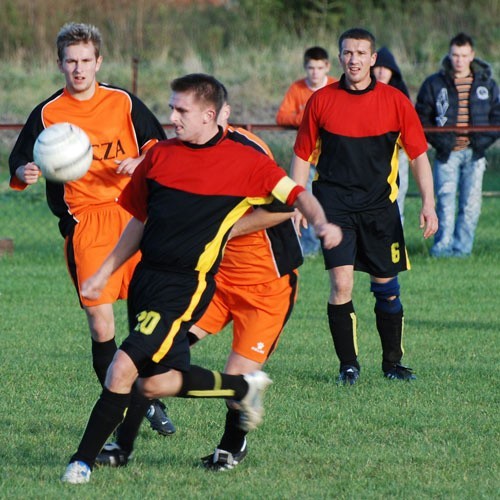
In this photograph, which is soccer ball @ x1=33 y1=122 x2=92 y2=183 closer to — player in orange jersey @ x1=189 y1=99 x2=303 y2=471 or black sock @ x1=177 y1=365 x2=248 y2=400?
player in orange jersey @ x1=189 y1=99 x2=303 y2=471

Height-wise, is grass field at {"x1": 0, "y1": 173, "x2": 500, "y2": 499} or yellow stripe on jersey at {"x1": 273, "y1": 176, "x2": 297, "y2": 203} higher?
yellow stripe on jersey at {"x1": 273, "y1": 176, "x2": 297, "y2": 203}

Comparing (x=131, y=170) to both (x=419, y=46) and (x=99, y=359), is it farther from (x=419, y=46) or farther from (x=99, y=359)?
(x=419, y=46)

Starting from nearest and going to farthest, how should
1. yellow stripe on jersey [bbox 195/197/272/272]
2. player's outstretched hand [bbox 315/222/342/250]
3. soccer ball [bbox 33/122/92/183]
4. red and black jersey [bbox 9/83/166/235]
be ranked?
player's outstretched hand [bbox 315/222/342/250] < yellow stripe on jersey [bbox 195/197/272/272] < soccer ball [bbox 33/122/92/183] < red and black jersey [bbox 9/83/166/235]

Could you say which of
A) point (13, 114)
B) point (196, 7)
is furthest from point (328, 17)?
point (13, 114)

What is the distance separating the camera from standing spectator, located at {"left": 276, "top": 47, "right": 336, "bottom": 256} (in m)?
12.9

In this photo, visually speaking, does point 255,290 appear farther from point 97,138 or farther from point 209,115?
point 97,138

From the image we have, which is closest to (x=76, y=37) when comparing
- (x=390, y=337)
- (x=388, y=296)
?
(x=388, y=296)

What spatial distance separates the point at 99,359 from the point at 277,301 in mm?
1257

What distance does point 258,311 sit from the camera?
5797 mm

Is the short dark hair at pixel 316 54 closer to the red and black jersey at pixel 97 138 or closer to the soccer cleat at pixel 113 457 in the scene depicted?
the red and black jersey at pixel 97 138

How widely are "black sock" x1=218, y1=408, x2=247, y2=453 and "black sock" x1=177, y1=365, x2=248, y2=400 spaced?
0.66 ft

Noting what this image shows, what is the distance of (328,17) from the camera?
33.2 metres

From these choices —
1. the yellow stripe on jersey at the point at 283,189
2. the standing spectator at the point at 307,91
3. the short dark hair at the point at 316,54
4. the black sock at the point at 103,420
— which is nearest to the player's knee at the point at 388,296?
the yellow stripe on jersey at the point at 283,189

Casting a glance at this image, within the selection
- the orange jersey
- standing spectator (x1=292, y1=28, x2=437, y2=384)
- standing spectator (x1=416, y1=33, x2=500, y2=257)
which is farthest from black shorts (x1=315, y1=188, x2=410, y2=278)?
standing spectator (x1=416, y1=33, x2=500, y2=257)
